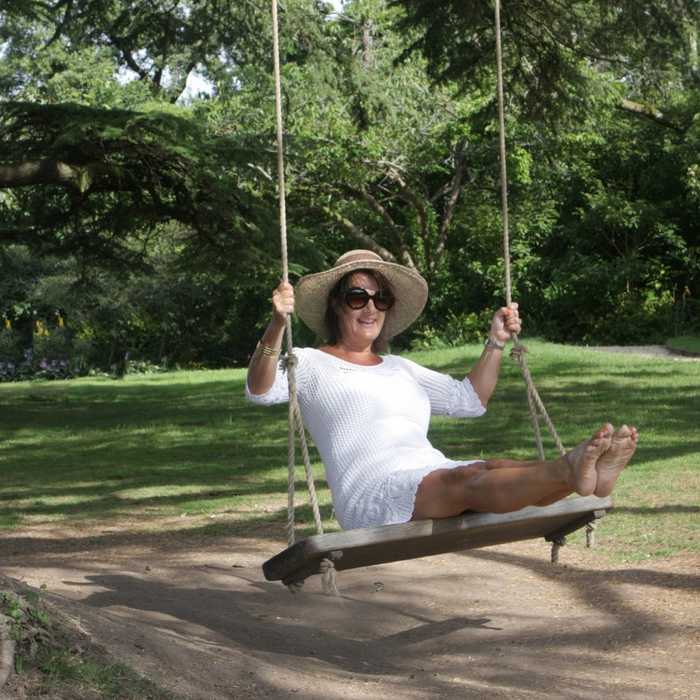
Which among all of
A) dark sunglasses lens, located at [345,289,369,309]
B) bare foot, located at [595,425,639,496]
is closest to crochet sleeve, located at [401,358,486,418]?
dark sunglasses lens, located at [345,289,369,309]

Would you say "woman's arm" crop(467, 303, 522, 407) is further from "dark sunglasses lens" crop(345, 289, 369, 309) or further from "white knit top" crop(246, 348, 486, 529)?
"dark sunglasses lens" crop(345, 289, 369, 309)

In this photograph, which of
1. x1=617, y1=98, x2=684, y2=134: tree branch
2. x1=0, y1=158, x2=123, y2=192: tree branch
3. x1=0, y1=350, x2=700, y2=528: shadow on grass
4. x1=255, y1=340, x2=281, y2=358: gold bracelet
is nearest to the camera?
x1=255, y1=340, x2=281, y2=358: gold bracelet

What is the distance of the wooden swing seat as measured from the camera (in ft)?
14.3

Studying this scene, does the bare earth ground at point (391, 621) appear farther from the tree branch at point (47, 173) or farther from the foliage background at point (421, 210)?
the foliage background at point (421, 210)

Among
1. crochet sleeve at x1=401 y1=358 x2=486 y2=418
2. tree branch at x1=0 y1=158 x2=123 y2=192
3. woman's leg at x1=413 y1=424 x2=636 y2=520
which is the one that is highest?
tree branch at x1=0 y1=158 x2=123 y2=192

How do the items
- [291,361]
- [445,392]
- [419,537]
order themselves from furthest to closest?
[445,392], [291,361], [419,537]

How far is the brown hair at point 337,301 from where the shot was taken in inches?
207

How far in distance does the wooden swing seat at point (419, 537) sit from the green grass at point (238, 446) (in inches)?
103

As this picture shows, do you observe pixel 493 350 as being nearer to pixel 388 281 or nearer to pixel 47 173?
pixel 388 281

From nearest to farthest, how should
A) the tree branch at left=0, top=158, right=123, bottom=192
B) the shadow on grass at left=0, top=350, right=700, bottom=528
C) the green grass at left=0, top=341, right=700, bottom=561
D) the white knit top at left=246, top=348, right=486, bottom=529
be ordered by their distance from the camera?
the white knit top at left=246, top=348, right=486, bottom=529, the green grass at left=0, top=341, right=700, bottom=561, the shadow on grass at left=0, top=350, right=700, bottom=528, the tree branch at left=0, top=158, right=123, bottom=192

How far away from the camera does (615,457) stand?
4.12 m

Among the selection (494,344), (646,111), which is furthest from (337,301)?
(646,111)

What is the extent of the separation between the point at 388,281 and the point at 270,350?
2.05 feet

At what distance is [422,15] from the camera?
1152cm
